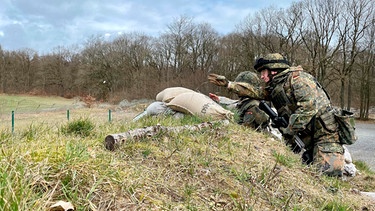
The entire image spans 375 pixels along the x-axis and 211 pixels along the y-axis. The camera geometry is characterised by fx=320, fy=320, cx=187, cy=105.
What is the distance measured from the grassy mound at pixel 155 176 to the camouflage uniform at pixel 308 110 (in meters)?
0.51

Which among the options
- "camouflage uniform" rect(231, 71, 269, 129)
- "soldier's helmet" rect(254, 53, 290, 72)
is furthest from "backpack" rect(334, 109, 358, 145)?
"camouflage uniform" rect(231, 71, 269, 129)

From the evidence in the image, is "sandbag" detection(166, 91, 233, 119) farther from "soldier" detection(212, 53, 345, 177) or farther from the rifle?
"soldier" detection(212, 53, 345, 177)

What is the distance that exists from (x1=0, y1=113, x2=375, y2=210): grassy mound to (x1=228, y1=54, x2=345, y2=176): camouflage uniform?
510 mm

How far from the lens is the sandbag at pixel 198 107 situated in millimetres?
4758

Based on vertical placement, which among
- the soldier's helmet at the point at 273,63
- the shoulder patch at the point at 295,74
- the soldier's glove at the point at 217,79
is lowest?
the soldier's glove at the point at 217,79

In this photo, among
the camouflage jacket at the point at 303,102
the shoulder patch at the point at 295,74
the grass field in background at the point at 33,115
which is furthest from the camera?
the shoulder patch at the point at 295,74

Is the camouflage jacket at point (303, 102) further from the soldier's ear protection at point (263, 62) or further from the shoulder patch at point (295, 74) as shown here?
the soldier's ear protection at point (263, 62)

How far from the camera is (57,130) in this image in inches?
110

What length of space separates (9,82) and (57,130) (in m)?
43.1

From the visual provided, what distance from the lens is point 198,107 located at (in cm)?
489

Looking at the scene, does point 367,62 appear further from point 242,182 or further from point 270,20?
point 242,182

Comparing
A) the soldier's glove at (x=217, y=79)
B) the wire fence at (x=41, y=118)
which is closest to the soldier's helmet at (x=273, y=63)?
the soldier's glove at (x=217, y=79)

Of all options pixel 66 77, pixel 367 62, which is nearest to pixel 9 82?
pixel 66 77

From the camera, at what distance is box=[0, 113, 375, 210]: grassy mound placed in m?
1.38
